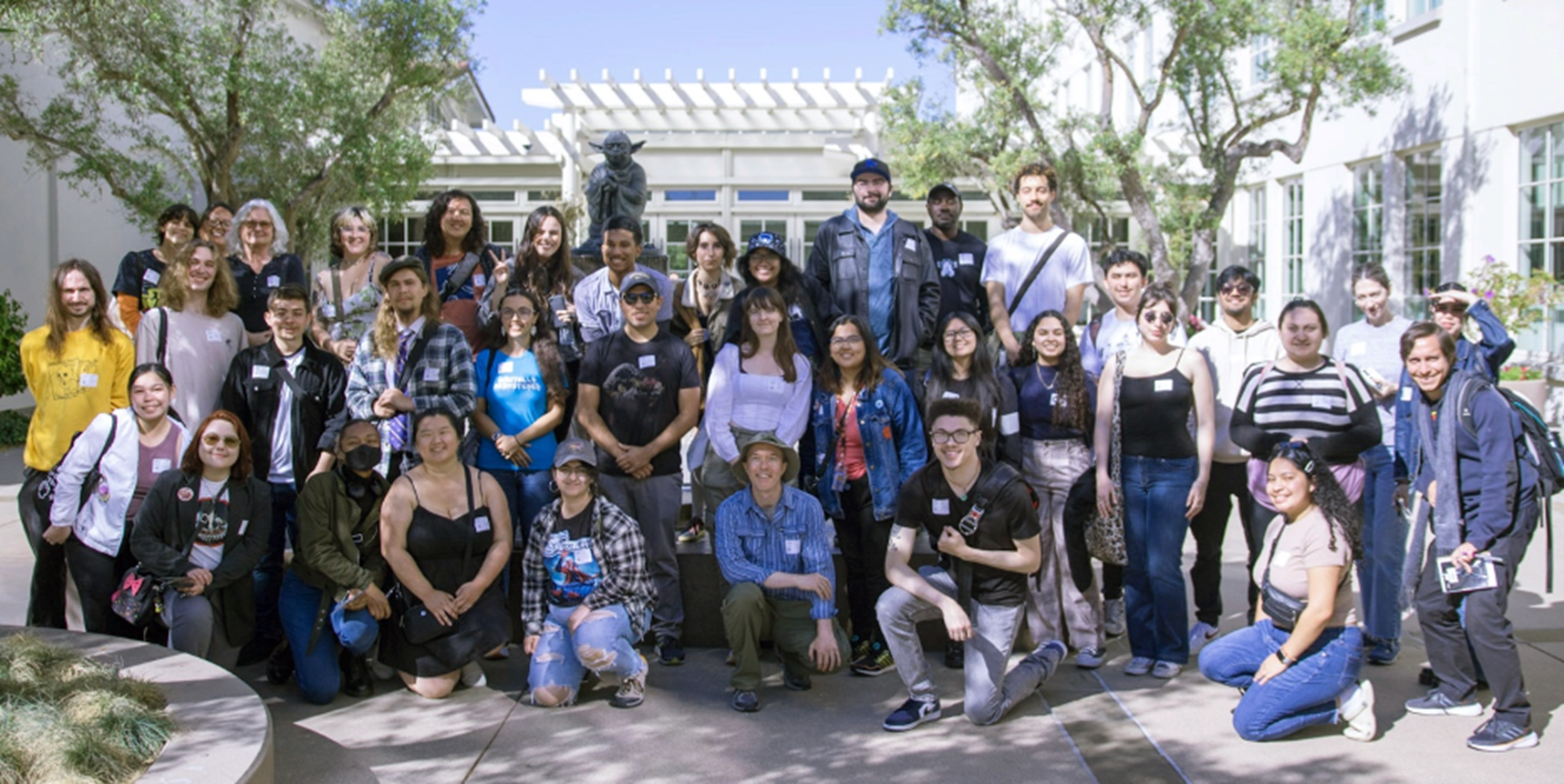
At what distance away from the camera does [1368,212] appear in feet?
49.8

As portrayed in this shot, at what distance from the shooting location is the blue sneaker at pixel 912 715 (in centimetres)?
459

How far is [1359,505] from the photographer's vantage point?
211 inches

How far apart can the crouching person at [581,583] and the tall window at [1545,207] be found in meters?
10.4

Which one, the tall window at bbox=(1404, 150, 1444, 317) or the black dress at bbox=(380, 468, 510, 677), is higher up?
the tall window at bbox=(1404, 150, 1444, 317)

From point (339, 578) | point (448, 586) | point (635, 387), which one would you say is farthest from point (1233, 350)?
point (339, 578)

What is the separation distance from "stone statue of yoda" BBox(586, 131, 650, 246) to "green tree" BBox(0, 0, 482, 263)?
9.71m

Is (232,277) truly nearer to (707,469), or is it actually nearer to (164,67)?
(707,469)

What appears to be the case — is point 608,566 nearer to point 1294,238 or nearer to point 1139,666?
point 1139,666

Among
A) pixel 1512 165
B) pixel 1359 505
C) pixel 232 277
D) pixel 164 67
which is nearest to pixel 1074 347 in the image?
pixel 1359 505

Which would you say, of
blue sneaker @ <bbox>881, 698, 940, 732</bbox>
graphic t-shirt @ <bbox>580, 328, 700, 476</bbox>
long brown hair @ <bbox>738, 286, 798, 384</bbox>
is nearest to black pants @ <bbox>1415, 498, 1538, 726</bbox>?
blue sneaker @ <bbox>881, 698, 940, 732</bbox>

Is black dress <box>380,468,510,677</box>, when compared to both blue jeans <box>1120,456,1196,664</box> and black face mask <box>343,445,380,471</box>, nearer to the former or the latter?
black face mask <box>343,445,380,471</box>

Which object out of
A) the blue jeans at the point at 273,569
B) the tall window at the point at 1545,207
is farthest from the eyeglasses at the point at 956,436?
the tall window at the point at 1545,207

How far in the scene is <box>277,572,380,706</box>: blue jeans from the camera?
489 cm

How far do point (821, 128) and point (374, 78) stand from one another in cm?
1131
